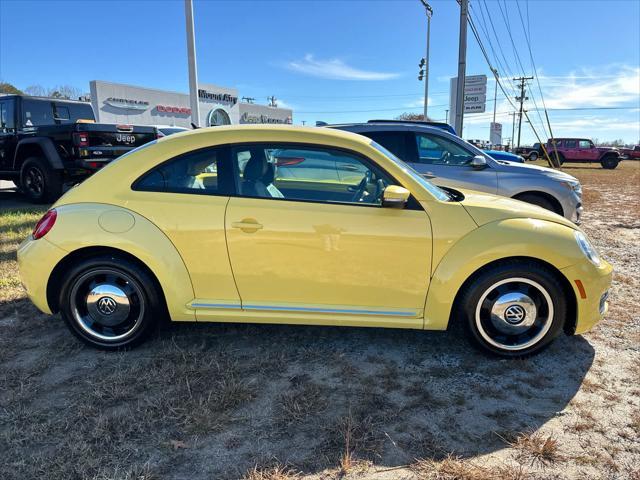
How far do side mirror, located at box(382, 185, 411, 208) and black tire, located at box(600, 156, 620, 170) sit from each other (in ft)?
111

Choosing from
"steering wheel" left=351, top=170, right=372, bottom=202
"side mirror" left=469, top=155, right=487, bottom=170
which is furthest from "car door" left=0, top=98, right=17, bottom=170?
"steering wheel" left=351, top=170, right=372, bottom=202

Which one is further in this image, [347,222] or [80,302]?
[80,302]

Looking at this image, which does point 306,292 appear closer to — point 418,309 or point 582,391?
point 418,309

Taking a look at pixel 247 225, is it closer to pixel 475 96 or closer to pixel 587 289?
pixel 587 289

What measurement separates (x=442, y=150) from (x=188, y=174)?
4550 millimetres

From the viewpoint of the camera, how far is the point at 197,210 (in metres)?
3.17

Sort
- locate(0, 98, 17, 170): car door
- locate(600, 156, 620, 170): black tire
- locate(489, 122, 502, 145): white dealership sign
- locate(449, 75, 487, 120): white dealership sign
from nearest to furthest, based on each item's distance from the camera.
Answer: locate(0, 98, 17, 170): car door, locate(449, 75, 487, 120): white dealership sign, locate(600, 156, 620, 170): black tire, locate(489, 122, 502, 145): white dealership sign

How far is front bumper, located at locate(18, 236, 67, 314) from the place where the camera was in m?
3.24

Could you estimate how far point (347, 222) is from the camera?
121 inches

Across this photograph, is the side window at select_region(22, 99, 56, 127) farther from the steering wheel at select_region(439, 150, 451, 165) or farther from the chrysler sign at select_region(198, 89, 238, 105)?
the chrysler sign at select_region(198, 89, 238, 105)

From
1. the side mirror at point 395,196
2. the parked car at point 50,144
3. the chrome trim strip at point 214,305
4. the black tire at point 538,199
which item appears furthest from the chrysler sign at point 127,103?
the side mirror at point 395,196

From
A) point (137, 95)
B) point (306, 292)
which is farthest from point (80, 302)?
point (137, 95)

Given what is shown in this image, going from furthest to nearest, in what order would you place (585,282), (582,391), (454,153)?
(454,153) < (585,282) < (582,391)

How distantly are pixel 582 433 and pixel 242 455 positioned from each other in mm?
1881
